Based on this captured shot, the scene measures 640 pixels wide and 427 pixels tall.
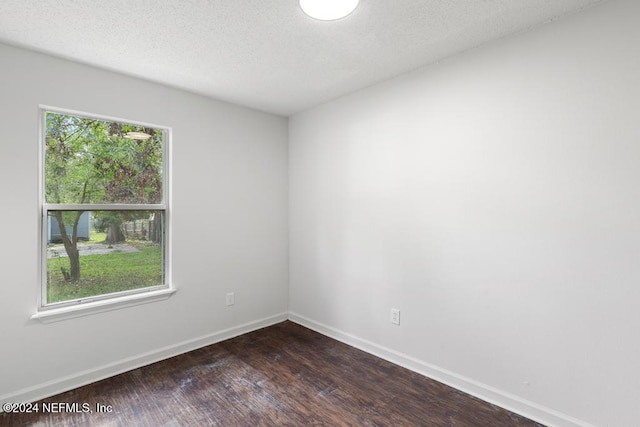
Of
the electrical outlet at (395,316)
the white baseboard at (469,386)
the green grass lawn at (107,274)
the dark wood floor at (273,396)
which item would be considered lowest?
the dark wood floor at (273,396)

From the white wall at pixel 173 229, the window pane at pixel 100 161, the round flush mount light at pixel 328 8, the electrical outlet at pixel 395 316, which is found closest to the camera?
the round flush mount light at pixel 328 8

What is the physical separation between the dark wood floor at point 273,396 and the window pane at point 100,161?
1.42 m

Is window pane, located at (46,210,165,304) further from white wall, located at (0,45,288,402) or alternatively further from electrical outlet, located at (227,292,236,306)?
electrical outlet, located at (227,292,236,306)

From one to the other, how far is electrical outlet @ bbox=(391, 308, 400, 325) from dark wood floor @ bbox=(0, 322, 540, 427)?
0.35 metres

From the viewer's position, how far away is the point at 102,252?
2510mm

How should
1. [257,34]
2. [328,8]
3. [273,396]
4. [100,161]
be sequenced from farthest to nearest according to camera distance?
1. [100,161]
2. [273,396]
3. [257,34]
4. [328,8]

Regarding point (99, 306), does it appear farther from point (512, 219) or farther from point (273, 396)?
point (512, 219)

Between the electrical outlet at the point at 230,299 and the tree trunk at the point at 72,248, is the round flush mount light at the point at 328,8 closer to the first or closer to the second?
the tree trunk at the point at 72,248

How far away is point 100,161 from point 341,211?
82.2 inches

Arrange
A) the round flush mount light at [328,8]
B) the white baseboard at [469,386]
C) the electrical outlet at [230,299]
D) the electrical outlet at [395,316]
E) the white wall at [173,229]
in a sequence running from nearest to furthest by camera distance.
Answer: the round flush mount light at [328,8]
the white baseboard at [469,386]
the white wall at [173,229]
the electrical outlet at [395,316]
the electrical outlet at [230,299]

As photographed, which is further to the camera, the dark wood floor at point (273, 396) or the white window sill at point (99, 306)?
the white window sill at point (99, 306)

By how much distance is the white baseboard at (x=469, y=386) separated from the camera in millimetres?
1844

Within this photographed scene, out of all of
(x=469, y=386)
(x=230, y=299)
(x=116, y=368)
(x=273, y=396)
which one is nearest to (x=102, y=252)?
(x=116, y=368)

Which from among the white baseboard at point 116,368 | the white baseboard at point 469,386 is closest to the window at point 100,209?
the white baseboard at point 116,368
